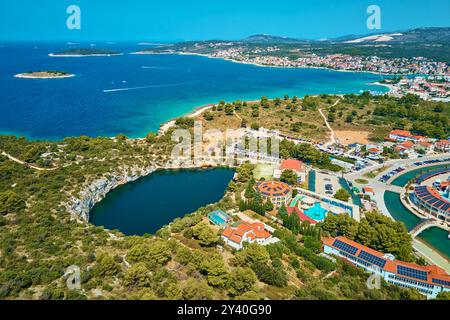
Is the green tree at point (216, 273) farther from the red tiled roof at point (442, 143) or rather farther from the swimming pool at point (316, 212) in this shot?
the red tiled roof at point (442, 143)

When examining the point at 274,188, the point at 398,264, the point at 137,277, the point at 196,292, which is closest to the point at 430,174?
the point at 274,188

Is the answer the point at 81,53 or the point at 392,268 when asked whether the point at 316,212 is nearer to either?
the point at 392,268

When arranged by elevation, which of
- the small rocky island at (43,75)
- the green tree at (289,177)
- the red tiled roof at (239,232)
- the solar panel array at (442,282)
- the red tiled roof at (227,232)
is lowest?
the solar panel array at (442,282)

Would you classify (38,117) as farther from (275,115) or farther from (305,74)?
(305,74)

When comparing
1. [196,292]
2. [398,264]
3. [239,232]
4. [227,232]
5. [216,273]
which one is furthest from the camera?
[227,232]

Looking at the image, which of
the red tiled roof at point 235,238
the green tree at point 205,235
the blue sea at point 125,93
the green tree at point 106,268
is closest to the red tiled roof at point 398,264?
the red tiled roof at point 235,238

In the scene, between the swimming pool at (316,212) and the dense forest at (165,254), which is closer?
the dense forest at (165,254)
